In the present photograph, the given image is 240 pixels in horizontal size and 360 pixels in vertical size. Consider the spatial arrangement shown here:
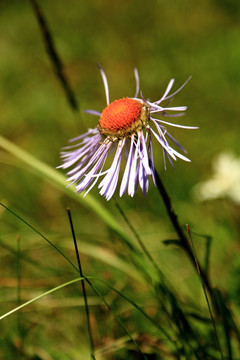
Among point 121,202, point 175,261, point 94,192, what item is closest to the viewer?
point 175,261

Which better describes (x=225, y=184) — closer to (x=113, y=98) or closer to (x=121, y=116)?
(x=121, y=116)

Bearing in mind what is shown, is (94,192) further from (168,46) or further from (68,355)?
(168,46)

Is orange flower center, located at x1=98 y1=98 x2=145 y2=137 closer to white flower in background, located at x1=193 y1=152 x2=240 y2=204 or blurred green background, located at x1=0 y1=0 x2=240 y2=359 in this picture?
blurred green background, located at x1=0 y1=0 x2=240 y2=359

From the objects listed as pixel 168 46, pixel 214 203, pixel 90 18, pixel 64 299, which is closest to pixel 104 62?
pixel 168 46

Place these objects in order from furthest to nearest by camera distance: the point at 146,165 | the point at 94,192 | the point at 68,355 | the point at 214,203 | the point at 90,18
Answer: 1. the point at 90,18
2. the point at 94,192
3. the point at 214,203
4. the point at 68,355
5. the point at 146,165

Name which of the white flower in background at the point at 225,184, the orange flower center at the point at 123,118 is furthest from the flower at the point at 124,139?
the white flower in background at the point at 225,184

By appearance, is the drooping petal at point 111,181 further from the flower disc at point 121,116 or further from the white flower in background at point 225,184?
the white flower in background at point 225,184

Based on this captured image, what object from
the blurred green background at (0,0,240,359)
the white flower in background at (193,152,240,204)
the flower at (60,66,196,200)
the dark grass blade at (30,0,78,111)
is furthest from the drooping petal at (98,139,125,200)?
the white flower in background at (193,152,240,204)
